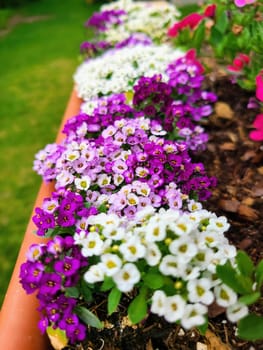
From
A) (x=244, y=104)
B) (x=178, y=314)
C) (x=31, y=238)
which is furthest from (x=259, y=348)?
(x=244, y=104)

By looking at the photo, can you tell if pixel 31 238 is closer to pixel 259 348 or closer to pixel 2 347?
pixel 2 347

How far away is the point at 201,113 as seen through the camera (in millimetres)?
2115

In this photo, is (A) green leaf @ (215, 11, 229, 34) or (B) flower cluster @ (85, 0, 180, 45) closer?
(A) green leaf @ (215, 11, 229, 34)

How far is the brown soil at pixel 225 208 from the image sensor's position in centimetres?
130

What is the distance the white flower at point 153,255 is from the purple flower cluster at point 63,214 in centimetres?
30

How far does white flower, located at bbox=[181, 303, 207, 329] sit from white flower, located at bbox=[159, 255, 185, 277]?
0.07 meters

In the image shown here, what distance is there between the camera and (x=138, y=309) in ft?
3.76

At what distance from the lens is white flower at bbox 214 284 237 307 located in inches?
42.9

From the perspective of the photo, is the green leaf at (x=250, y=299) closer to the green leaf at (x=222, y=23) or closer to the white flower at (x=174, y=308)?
the white flower at (x=174, y=308)

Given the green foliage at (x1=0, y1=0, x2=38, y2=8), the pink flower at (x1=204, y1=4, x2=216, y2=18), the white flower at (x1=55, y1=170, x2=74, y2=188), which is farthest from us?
the green foliage at (x1=0, y1=0, x2=38, y2=8)

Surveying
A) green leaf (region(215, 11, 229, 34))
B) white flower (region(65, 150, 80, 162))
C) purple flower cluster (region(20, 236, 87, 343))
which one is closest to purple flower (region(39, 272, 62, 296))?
purple flower cluster (region(20, 236, 87, 343))

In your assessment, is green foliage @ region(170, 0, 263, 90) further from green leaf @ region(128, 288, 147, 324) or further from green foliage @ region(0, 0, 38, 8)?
green foliage @ region(0, 0, 38, 8)

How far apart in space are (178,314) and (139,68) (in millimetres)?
1505

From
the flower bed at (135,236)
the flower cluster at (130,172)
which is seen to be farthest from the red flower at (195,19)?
the flower cluster at (130,172)
